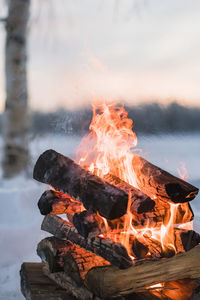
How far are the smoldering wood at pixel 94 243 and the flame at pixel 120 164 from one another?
62 mm

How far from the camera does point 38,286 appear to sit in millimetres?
2264

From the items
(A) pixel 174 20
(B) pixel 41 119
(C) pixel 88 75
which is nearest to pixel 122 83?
(C) pixel 88 75

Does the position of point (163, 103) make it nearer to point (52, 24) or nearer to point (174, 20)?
point (174, 20)

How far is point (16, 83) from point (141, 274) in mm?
3930

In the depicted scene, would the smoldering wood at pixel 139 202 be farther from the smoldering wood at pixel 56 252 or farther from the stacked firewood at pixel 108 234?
the smoldering wood at pixel 56 252

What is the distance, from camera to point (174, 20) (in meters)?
4.54

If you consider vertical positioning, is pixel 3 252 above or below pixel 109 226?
below

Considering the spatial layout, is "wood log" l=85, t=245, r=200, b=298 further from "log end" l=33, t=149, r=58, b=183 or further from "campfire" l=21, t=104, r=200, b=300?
"log end" l=33, t=149, r=58, b=183

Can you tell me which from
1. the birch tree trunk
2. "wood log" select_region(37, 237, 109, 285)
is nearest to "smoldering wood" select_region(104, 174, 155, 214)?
"wood log" select_region(37, 237, 109, 285)

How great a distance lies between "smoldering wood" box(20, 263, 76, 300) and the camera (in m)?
2.13

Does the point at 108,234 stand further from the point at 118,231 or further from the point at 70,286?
the point at 70,286

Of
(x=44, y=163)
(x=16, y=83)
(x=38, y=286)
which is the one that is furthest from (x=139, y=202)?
(x=16, y=83)

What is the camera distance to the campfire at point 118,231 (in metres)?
1.84

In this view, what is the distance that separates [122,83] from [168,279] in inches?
129
